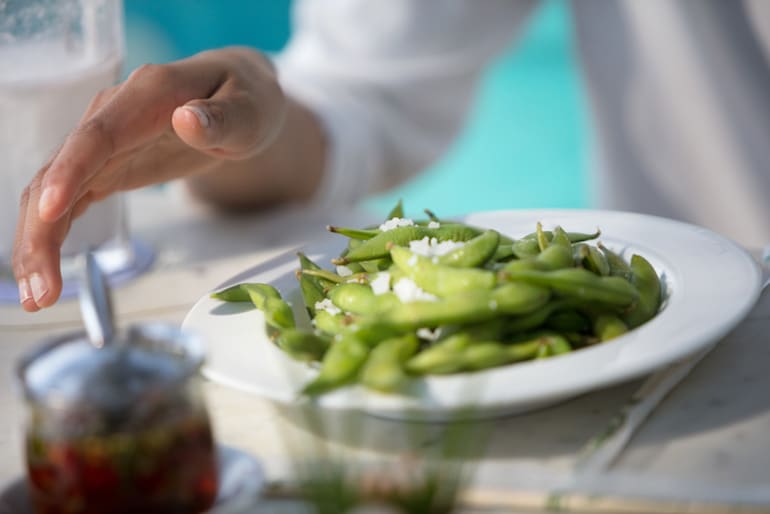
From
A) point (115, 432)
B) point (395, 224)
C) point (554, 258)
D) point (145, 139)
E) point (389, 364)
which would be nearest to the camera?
point (115, 432)

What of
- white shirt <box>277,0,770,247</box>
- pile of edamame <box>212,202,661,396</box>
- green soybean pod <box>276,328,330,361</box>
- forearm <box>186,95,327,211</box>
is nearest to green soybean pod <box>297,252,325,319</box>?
pile of edamame <box>212,202,661,396</box>

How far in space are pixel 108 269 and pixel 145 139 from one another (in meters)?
0.33

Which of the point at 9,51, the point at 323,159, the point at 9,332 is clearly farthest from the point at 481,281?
the point at 323,159

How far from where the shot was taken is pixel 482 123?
5.44 meters

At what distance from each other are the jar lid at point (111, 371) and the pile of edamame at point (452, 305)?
0.37 ft

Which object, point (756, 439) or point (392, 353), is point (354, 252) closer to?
point (392, 353)

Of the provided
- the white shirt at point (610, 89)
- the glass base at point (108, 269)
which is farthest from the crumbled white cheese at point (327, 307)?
the white shirt at point (610, 89)

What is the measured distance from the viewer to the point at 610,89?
5.85 ft

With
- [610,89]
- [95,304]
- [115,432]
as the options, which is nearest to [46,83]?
[95,304]

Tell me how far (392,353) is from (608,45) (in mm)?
1229

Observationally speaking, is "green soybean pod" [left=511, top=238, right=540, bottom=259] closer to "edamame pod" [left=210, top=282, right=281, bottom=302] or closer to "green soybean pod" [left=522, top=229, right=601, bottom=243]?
"green soybean pod" [left=522, top=229, right=601, bottom=243]

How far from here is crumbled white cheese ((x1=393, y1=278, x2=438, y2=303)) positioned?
28.9 inches

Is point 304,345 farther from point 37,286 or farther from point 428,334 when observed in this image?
point 37,286

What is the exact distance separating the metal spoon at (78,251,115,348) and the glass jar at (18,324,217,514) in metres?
0.19
